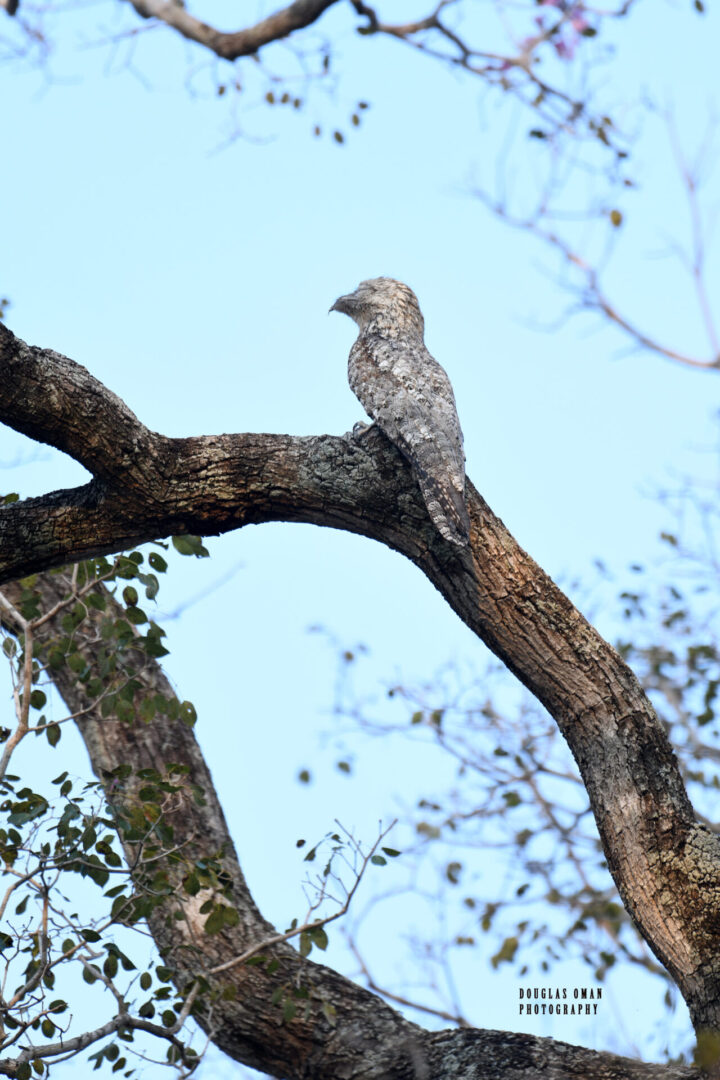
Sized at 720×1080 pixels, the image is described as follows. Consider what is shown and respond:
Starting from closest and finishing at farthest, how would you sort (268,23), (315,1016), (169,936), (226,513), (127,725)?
(268,23) < (226,513) < (315,1016) < (169,936) < (127,725)

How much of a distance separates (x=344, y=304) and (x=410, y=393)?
5.64 feet

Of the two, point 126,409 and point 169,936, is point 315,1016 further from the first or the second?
point 126,409

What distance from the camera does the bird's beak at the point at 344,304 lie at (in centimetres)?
567

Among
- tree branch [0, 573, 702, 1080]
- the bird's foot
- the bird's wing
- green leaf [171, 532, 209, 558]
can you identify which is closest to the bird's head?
the bird's wing

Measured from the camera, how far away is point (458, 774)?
307 inches

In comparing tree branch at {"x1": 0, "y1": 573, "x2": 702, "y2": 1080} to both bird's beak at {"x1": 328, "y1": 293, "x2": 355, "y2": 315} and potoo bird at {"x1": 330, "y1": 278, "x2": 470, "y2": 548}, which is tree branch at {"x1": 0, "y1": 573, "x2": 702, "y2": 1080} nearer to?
potoo bird at {"x1": 330, "y1": 278, "x2": 470, "y2": 548}

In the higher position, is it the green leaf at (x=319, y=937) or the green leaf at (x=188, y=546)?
the green leaf at (x=188, y=546)

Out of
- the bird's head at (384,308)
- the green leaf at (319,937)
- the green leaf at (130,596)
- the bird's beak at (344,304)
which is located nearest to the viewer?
the green leaf at (319,937)

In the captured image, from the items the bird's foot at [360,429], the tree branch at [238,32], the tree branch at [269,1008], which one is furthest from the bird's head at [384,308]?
the tree branch at [238,32]

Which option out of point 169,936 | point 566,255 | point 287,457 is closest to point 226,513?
point 287,457

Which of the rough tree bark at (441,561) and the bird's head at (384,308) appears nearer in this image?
the rough tree bark at (441,561)

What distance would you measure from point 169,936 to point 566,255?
227 inches

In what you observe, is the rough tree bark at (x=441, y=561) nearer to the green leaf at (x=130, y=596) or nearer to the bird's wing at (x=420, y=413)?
the bird's wing at (x=420, y=413)

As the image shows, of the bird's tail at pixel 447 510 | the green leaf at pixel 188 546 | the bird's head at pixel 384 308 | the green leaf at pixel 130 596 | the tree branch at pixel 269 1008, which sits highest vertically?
the bird's head at pixel 384 308
